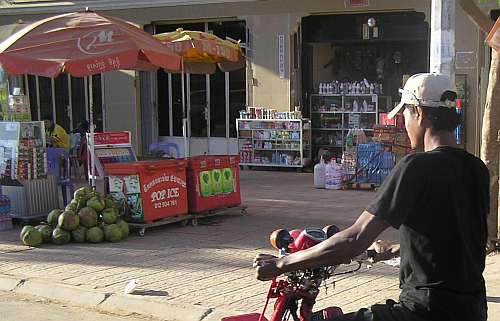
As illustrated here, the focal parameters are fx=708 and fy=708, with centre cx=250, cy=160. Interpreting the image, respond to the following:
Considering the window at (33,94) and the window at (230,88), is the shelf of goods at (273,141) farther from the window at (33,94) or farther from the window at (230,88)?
the window at (33,94)

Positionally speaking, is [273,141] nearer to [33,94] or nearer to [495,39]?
[33,94]

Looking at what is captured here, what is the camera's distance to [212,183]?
10.4 metres

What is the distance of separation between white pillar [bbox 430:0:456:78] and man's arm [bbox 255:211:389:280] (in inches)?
185

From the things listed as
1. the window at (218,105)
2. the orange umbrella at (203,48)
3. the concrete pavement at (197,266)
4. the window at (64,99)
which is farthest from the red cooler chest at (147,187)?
the window at (64,99)

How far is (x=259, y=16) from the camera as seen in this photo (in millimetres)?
16844

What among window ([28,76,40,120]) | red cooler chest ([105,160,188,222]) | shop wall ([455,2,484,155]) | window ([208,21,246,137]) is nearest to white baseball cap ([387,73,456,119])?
red cooler chest ([105,160,188,222])

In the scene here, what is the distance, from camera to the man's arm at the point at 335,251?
8.91 ft

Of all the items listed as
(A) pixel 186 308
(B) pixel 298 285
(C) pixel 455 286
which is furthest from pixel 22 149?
(C) pixel 455 286

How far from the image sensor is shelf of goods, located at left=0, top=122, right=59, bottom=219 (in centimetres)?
1021

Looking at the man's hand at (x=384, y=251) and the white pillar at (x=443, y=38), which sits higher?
the white pillar at (x=443, y=38)

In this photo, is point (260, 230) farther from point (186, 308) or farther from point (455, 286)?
point (455, 286)

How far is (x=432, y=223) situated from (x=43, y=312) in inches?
182

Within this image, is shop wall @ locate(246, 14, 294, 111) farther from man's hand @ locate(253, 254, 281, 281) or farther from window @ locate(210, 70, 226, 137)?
man's hand @ locate(253, 254, 281, 281)

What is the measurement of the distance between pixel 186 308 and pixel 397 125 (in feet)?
25.1
